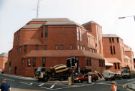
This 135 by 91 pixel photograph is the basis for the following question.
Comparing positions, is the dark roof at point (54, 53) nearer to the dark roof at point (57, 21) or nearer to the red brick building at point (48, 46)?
the red brick building at point (48, 46)

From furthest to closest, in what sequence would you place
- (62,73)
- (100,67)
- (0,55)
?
(0,55), (100,67), (62,73)

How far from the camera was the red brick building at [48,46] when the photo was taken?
65.3 metres

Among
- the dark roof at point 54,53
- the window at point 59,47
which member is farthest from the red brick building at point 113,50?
the window at point 59,47

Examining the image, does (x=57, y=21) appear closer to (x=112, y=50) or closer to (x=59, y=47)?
(x=59, y=47)

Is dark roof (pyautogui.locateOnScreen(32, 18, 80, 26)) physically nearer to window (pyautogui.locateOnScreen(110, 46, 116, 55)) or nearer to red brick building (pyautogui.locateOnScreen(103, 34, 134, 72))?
red brick building (pyautogui.locateOnScreen(103, 34, 134, 72))

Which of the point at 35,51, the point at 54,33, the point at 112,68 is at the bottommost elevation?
the point at 112,68

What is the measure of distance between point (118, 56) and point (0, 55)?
68.9 metres

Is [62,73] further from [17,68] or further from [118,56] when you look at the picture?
[118,56]

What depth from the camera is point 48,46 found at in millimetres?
68500

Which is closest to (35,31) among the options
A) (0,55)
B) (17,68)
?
(17,68)

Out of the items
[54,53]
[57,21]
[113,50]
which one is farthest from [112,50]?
[54,53]

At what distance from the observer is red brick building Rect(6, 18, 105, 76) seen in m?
65.3

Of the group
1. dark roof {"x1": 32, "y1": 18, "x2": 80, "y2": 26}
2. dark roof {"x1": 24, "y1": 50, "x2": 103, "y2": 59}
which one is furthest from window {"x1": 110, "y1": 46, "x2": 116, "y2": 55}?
dark roof {"x1": 24, "y1": 50, "x2": 103, "y2": 59}

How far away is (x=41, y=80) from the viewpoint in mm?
46125
